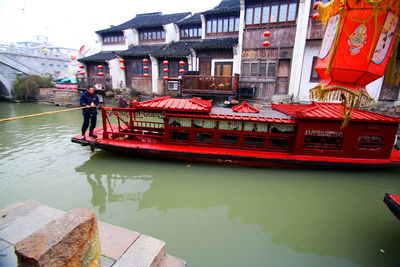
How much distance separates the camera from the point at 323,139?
575cm

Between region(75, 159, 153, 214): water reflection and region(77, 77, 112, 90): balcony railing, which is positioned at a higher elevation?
region(77, 77, 112, 90): balcony railing

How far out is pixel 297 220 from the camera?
3.95 m

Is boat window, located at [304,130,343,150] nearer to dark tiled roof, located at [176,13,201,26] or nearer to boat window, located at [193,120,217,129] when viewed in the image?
boat window, located at [193,120,217,129]

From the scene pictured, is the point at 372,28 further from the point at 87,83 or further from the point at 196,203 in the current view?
the point at 87,83

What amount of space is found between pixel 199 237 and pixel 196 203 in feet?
3.20

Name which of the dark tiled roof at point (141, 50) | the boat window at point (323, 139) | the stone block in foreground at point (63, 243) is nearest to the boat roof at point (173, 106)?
the boat window at point (323, 139)

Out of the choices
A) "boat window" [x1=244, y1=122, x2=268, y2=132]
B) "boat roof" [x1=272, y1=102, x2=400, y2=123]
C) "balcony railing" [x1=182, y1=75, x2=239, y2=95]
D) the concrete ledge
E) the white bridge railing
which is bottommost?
the concrete ledge

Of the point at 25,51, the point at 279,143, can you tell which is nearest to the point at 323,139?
the point at 279,143

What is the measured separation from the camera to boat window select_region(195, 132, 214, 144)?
6168 mm

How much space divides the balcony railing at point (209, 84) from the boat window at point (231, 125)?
634cm

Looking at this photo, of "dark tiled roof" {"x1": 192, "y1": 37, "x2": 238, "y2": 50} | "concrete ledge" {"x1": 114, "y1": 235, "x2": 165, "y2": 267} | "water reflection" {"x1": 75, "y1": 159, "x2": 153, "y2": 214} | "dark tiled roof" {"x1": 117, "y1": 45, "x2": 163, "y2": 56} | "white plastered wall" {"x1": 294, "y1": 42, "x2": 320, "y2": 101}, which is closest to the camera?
"concrete ledge" {"x1": 114, "y1": 235, "x2": 165, "y2": 267}

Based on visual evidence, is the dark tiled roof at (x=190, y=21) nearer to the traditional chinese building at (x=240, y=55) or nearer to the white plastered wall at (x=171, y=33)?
the traditional chinese building at (x=240, y=55)

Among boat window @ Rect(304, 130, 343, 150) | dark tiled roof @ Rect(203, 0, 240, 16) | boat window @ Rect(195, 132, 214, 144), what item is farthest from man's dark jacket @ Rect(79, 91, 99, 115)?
dark tiled roof @ Rect(203, 0, 240, 16)

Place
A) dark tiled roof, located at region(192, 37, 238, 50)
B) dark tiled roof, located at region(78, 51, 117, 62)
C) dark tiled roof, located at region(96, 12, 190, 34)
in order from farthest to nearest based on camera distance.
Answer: dark tiled roof, located at region(96, 12, 190, 34), dark tiled roof, located at region(78, 51, 117, 62), dark tiled roof, located at region(192, 37, 238, 50)
